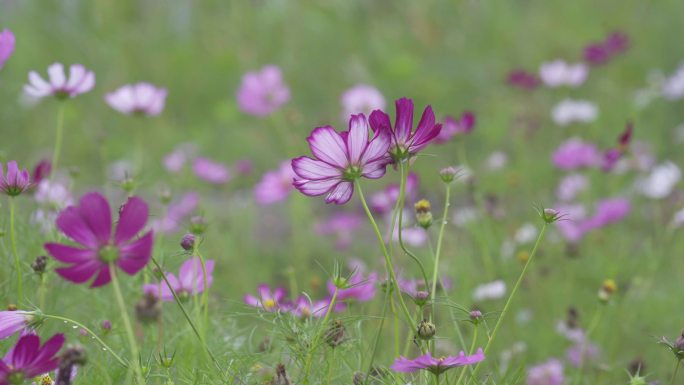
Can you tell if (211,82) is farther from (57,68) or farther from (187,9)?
(57,68)

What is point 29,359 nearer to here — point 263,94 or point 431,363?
point 431,363

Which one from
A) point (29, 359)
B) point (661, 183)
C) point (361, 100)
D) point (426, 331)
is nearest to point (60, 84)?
point (29, 359)

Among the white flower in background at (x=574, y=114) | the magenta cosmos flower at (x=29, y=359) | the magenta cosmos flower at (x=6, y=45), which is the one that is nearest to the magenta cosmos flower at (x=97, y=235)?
the magenta cosmos flower at (x=29, y=359)

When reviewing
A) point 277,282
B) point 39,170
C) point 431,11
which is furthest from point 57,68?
point 431,11

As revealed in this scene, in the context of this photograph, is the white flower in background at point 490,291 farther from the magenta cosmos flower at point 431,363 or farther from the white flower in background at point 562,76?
the white flower in background at point 562,76

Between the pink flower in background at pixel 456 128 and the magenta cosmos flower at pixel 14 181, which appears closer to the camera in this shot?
the magenta cosmos flower at pixel 14 181

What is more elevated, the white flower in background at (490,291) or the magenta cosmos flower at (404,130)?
the white flower in background at (490,291)

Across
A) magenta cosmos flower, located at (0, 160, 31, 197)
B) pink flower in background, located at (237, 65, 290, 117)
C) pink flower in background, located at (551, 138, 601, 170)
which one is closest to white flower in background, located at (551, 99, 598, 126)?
pink flower in background, located at (551, 138, 601, 170)
